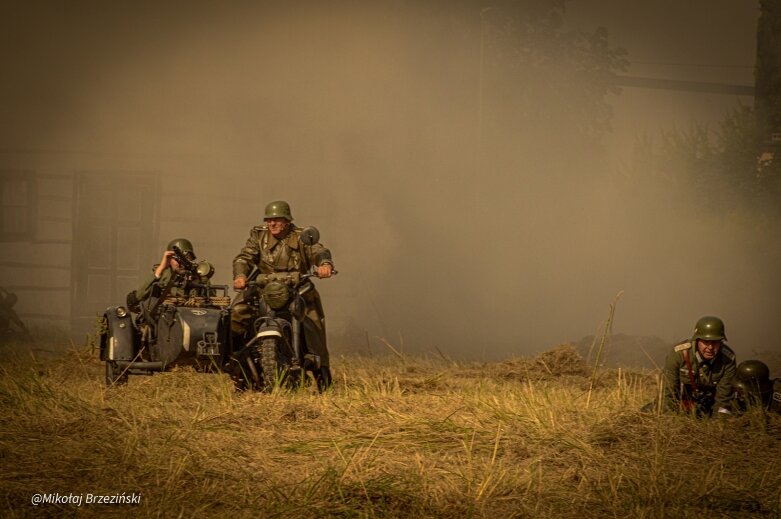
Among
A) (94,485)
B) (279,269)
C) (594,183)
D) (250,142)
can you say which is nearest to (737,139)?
(594,183)

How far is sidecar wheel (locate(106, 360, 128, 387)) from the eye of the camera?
9.75 metres

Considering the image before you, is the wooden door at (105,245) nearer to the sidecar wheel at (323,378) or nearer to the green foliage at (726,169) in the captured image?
the green foliage at (726,169)

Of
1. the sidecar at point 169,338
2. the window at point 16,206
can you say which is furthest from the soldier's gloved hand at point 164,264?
the window at point 16,206

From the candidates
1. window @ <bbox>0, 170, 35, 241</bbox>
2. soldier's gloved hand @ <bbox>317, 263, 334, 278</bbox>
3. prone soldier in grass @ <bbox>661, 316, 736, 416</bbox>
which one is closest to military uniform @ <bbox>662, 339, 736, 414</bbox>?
prone soldier in grass @ <bbox>661, 316, 736, 416</bbox>

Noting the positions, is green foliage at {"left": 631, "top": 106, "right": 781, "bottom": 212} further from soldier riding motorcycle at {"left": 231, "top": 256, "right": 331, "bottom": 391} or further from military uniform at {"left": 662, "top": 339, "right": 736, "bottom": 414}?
soldier riding motorcycle at {"left": 231, "top": 256, "right": 331, "bottom": 391}

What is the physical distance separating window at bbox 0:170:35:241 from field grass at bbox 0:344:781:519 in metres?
9.65

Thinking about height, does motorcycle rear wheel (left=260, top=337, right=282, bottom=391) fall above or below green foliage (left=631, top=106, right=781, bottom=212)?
below

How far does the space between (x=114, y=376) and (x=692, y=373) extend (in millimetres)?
4270

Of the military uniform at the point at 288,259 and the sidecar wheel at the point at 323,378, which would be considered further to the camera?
the military uniform at the point at 288,259

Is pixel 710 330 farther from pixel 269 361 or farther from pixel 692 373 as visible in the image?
pixel 269 361

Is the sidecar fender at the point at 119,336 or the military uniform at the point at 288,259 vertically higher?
the military uniform at the point at 288,259

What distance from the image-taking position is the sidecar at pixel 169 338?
371 inches

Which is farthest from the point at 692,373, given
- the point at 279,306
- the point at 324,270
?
the point at 279,306

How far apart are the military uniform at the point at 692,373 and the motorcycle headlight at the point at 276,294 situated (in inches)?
109
